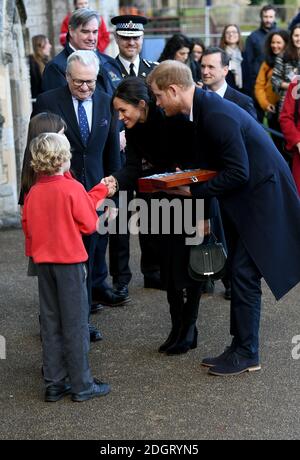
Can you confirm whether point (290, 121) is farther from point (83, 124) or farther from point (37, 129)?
point (37, 129)

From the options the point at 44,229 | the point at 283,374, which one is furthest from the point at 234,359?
the point at 44,229

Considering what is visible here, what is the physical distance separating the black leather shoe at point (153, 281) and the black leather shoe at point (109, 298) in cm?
37

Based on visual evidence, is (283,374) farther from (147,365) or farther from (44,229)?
(44,229)

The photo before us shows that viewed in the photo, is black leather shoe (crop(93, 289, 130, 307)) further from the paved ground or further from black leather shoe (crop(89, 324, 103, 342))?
black leather shoe (crop(89, 324, 103, 342))

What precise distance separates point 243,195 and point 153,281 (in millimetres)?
1972

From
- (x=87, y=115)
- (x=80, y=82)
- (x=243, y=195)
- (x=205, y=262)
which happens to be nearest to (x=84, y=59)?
(x=80, y=82)

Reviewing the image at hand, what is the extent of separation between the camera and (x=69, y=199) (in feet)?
13.6

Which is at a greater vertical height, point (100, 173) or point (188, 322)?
point (100, 173)

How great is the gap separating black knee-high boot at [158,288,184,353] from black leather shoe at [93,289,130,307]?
100 centimetres

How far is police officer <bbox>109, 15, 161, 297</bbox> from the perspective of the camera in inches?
245

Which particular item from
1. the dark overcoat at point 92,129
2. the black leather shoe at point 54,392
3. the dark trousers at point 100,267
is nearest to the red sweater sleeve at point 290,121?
the dark trousers at point 100,267

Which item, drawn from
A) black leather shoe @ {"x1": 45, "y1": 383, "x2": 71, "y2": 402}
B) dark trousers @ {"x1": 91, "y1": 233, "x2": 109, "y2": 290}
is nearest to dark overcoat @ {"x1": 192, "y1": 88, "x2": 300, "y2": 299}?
black leather shoe @ {"x1": 45, "y1": 383, "x2": 71, "y2": 402}

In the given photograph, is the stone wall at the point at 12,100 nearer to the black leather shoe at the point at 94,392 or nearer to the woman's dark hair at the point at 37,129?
the woman's dark hair at the point at 37,129
